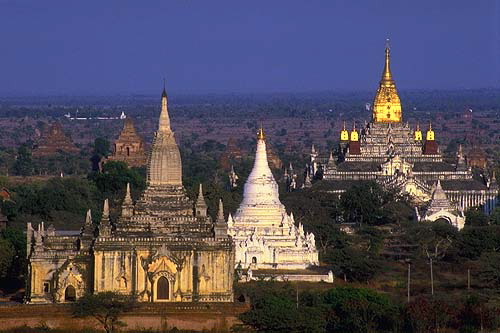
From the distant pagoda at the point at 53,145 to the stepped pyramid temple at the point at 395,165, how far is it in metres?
42.0

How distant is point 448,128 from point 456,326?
15356 cm

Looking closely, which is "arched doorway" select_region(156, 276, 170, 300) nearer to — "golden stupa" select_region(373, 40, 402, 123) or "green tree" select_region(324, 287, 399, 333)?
"green tree" select_region(324, 287, 399, 333)

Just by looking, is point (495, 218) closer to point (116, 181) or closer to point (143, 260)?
point (116, 181)

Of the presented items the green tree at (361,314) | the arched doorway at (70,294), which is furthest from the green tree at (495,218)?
the arched doorway at (70,294)

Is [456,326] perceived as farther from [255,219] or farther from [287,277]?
[255,219]

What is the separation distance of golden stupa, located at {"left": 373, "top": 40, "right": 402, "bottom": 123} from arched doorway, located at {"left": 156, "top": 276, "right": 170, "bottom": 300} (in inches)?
1655

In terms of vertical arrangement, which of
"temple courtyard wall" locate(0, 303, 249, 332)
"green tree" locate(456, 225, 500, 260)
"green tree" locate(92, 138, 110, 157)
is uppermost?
"green tree" locate(92, 138, 110, 157)

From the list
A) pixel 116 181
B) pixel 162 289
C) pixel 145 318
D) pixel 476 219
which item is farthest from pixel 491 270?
pixel 116 181

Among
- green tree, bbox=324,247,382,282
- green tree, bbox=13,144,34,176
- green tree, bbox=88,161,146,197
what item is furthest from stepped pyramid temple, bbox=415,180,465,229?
green tree, bbox=13,144,34,176

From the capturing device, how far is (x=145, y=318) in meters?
44.3

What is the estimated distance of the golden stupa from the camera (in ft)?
Result: 285

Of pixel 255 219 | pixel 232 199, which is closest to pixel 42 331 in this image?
pixel 255 219

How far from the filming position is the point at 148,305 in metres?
44.7

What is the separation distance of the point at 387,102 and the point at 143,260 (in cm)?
4274
